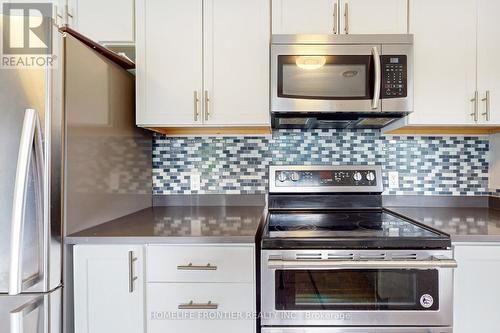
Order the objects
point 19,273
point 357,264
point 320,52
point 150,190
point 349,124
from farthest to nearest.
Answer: point 150,190 → point 349,124 → point 320,52 → point 357,264 → point 19,273

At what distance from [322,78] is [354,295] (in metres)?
1.00

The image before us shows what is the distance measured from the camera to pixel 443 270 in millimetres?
1211

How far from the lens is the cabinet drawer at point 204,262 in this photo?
1201mm

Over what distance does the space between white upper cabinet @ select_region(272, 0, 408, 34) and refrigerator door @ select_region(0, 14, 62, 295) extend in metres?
1.06

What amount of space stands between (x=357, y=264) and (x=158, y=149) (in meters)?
1.38

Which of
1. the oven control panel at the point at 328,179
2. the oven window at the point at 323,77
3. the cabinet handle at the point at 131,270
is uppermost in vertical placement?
the oven window at the point at 323,77

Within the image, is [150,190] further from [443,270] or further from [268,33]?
[443,270]

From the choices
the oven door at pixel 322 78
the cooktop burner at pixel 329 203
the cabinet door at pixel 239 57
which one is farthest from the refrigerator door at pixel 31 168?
the oven door at pixel 322 78

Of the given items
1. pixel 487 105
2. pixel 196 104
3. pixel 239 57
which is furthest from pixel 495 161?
pixel 196 104

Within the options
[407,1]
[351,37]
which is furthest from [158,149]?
[407,1]

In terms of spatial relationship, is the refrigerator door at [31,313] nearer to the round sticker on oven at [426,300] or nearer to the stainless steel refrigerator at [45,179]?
the stainless steel refrigerator at [45,179]

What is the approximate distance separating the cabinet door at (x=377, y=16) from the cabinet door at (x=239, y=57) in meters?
0.40

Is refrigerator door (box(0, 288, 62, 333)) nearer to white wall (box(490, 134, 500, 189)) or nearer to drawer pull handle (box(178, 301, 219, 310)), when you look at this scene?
drawer pull handle (box(178, 301, 219, 310))

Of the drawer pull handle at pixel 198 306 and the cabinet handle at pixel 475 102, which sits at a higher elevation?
the cabinet handle at pixel 475 102
